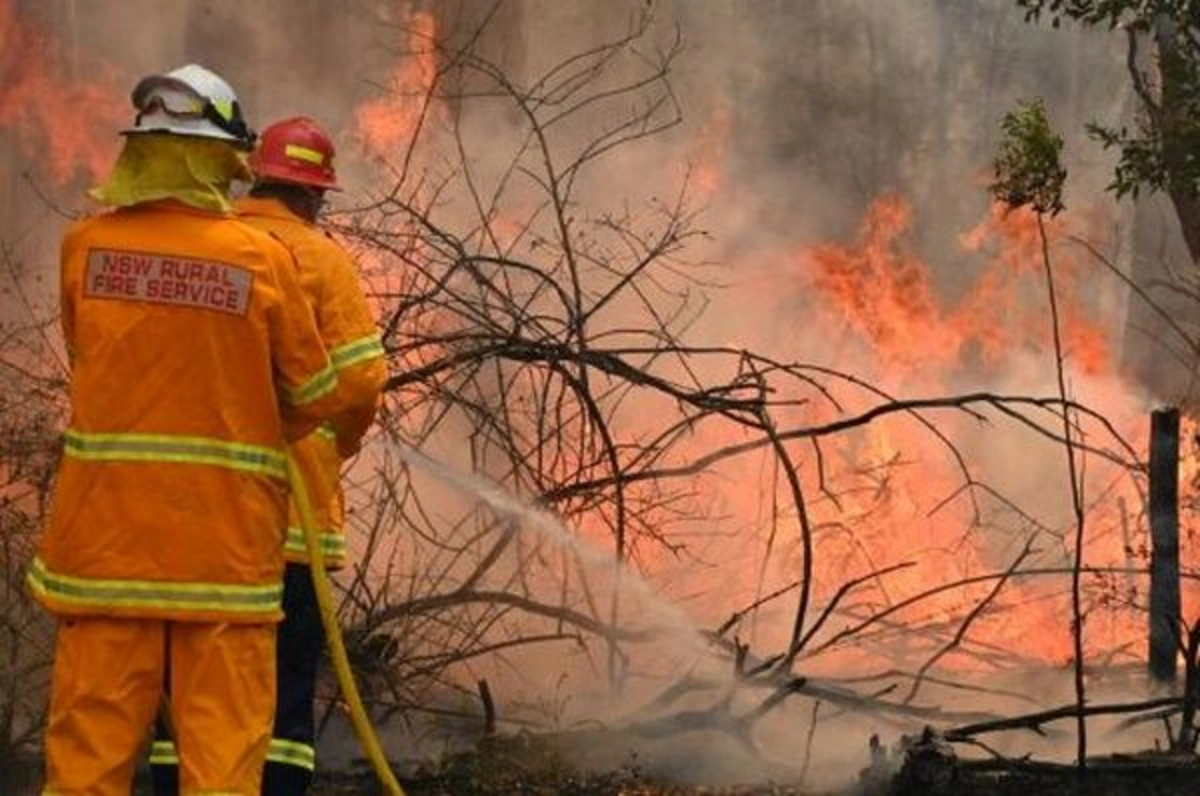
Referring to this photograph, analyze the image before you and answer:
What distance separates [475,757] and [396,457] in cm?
149

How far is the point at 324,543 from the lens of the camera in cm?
438

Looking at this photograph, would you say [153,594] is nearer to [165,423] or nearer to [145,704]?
[145,704]

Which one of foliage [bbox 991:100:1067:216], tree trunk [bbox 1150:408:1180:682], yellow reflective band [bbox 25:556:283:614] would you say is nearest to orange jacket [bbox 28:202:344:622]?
yellow reflective band [bbox 25:556:283:614]

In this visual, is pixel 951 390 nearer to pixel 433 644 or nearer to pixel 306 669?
pixel 433 644

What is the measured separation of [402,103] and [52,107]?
2.29m

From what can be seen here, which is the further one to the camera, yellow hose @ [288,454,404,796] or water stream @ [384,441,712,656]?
water stream @ [384,441,712,656]

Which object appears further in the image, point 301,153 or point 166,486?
point 301,153

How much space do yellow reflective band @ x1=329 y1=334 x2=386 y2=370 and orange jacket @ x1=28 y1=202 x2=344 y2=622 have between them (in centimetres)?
21

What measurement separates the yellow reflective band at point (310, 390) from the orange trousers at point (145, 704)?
0.49 m

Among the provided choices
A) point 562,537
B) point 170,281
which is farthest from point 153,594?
point 562,537

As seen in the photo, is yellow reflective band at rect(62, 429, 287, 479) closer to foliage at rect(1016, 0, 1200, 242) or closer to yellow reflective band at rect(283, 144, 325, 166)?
yellow reflective band at rect(283, 144, 325, 166)

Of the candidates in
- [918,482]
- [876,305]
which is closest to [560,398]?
Answer: [918,482]

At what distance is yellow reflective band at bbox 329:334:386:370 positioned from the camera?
3.84m

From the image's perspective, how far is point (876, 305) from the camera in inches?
505
